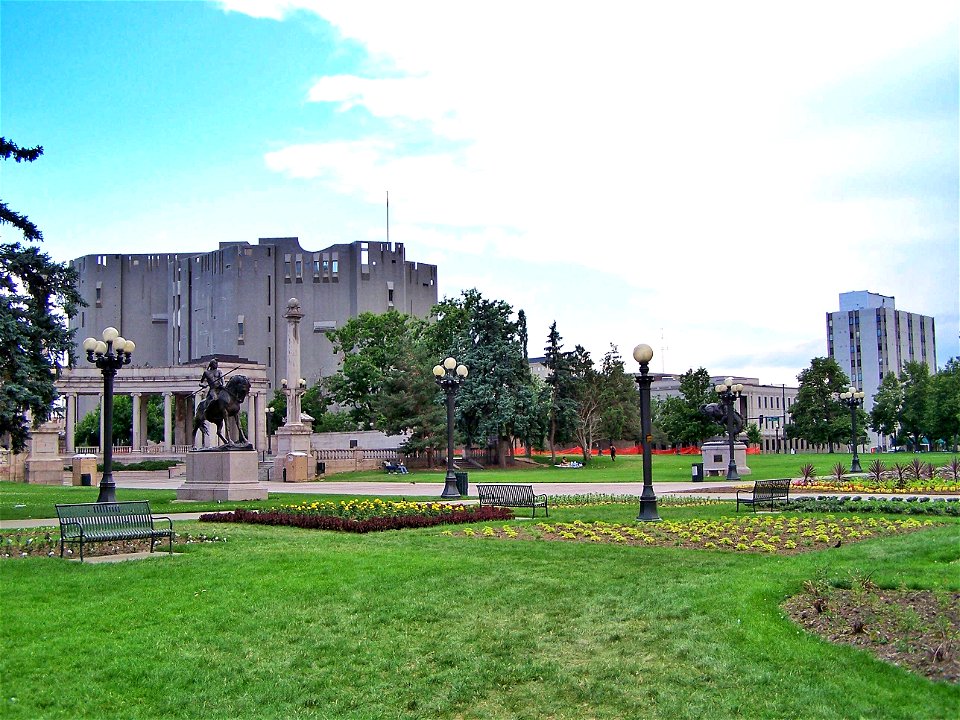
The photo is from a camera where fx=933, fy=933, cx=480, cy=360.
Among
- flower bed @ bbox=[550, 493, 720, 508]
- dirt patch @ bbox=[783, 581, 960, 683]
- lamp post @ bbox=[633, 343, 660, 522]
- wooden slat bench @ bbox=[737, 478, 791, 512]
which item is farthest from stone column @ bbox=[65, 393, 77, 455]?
dirt patch @ bbox=[783, 581, 960, 683]

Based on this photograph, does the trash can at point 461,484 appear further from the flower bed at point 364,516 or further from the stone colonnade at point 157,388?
the stone colonnade at point 157,388

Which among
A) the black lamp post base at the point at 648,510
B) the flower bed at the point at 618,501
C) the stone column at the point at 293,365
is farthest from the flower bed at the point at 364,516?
the stone column at the point at 293,365

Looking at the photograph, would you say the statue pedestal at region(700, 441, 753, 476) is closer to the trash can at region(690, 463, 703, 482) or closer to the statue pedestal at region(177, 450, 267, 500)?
the trash can at region(690, 463, 703, 482)

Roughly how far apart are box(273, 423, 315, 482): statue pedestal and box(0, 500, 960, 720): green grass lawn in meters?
44.1

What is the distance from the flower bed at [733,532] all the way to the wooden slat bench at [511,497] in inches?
143

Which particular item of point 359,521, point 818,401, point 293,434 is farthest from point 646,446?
point 818,401

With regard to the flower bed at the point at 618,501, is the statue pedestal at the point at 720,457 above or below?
above

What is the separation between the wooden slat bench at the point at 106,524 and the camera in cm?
1548

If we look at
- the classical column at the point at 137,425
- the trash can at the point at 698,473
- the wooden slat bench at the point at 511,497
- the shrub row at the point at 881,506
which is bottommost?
the trash can at the point at 698,473

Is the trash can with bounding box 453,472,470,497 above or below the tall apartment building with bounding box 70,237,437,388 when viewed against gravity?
below

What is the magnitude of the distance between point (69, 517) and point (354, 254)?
115254mm

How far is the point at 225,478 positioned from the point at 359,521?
43.8 feet

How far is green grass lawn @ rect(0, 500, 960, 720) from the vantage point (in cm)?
852

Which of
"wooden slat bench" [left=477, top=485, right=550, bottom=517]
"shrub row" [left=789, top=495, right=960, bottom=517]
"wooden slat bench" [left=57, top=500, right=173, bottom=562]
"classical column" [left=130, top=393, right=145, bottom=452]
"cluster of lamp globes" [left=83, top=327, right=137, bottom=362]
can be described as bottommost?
"shrub row" [left=789, top=495, right=960, bottom=517]
